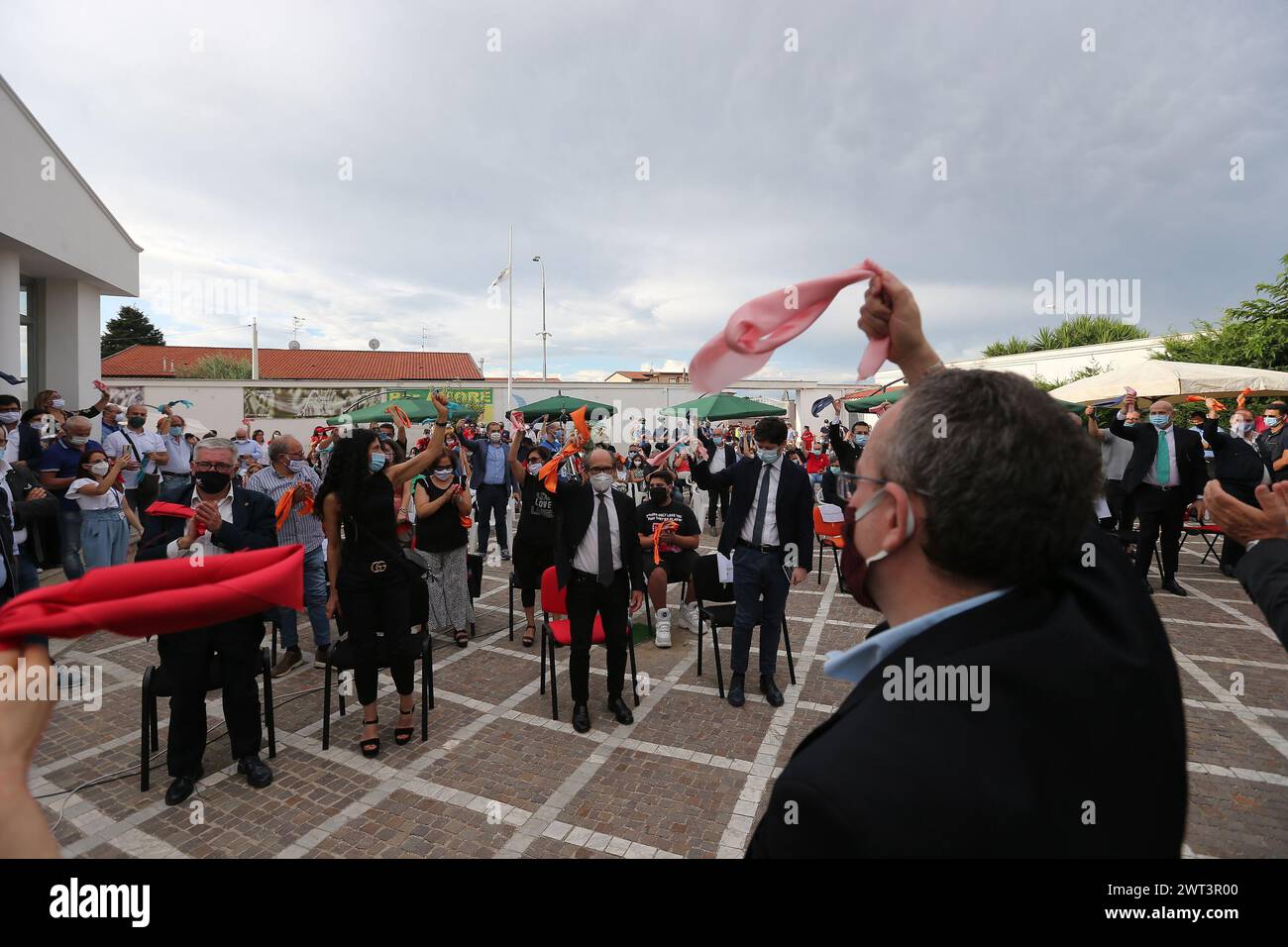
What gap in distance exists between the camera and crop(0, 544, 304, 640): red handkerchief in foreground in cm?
128

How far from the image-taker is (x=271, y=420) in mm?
36344

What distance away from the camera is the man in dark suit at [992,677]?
86 centimetres

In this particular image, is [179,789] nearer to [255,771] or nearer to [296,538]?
[255,771]

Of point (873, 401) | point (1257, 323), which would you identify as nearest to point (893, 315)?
point (873, 401)

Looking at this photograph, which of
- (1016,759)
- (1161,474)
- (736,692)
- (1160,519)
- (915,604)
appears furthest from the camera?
(1160,519)

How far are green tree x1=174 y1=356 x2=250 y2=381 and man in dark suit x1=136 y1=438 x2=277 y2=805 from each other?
58.9 meters

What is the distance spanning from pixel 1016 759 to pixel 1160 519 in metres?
10.3

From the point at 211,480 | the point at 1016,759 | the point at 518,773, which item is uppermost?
the point at 211,480

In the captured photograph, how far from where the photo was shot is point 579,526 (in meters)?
5.41

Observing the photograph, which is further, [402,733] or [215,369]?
[215,369]

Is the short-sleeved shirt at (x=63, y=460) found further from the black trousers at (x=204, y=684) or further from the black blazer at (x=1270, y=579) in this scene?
the black blazer at (x=1270, y=579)

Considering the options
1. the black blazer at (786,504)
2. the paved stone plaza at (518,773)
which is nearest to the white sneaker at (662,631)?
the paved stone plaza at (518,773)

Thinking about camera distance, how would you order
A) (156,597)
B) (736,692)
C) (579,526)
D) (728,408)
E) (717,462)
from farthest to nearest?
(728,408), (717,462), (736,692), (579,526), (156,597)

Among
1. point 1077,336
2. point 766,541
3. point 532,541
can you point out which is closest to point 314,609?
point 532,541
